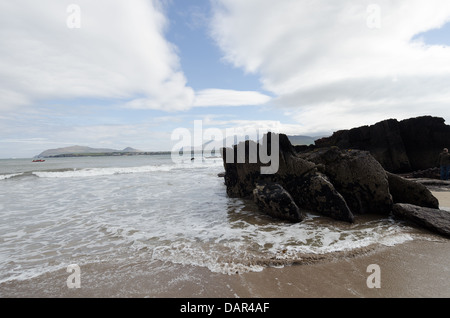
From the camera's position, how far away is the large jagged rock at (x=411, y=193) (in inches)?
236

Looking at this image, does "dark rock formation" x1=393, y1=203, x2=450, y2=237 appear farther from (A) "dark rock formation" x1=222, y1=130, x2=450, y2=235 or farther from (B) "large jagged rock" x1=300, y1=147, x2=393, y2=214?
(B) "large jagged rock" x1=300, y1=147, x2=393, y2=214

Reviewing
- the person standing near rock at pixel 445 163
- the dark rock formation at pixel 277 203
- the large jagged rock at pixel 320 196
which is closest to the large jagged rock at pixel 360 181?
the large jagged rock at pixel 320 196

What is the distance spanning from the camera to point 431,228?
485 centimetres

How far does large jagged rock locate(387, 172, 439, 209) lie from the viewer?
600 cm

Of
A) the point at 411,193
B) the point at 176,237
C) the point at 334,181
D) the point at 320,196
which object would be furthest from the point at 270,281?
the point at 411,193

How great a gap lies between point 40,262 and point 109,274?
1.70m

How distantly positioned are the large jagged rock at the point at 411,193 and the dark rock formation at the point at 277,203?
3.03 metres

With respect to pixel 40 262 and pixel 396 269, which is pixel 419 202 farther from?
pixel 40 262

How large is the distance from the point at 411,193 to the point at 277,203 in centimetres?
400

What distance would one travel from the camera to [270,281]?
324cm
